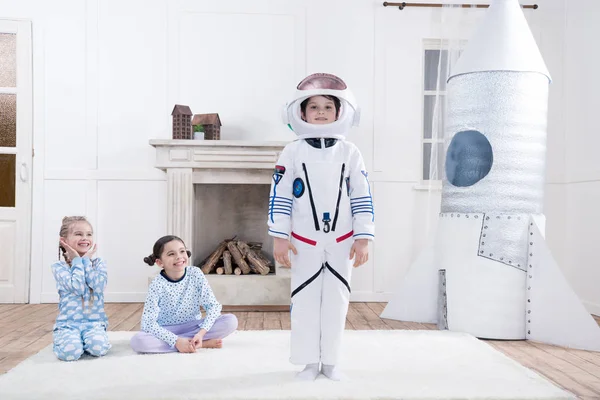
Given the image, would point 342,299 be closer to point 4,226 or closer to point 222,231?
point 222,231

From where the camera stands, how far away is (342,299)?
7.55 feet

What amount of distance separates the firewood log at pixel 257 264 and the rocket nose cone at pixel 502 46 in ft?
6.13

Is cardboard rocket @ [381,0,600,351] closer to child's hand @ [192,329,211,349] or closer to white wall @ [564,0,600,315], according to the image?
white wall @ [564,0,600,315]

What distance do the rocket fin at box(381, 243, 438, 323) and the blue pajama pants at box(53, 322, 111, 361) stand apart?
1821 mm

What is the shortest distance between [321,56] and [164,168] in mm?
1495

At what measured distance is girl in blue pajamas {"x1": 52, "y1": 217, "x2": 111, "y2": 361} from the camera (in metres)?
2.71

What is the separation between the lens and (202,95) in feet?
15.3

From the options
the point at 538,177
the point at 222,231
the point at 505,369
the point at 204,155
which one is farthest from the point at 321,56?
the point at 505,369

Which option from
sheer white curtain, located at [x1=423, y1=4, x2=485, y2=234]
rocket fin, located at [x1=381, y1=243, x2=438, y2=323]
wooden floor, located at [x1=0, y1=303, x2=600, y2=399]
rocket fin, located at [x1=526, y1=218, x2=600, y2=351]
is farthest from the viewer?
sheer white curtain, located at [x1=423, y1=4, x2=485, y2=234]

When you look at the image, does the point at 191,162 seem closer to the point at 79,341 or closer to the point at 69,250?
the point at 69,250

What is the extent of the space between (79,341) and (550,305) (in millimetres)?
2371

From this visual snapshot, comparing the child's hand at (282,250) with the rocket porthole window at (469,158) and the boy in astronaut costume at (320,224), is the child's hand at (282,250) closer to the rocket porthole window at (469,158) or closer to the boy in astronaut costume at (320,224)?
the boy in astronaut costume at (320,224)

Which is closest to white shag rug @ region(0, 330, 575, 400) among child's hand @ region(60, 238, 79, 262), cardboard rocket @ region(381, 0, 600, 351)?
cardboard rocket @ region(381, 0, 600, 351)

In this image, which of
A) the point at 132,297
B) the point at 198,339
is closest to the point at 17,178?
the point at 132,297
